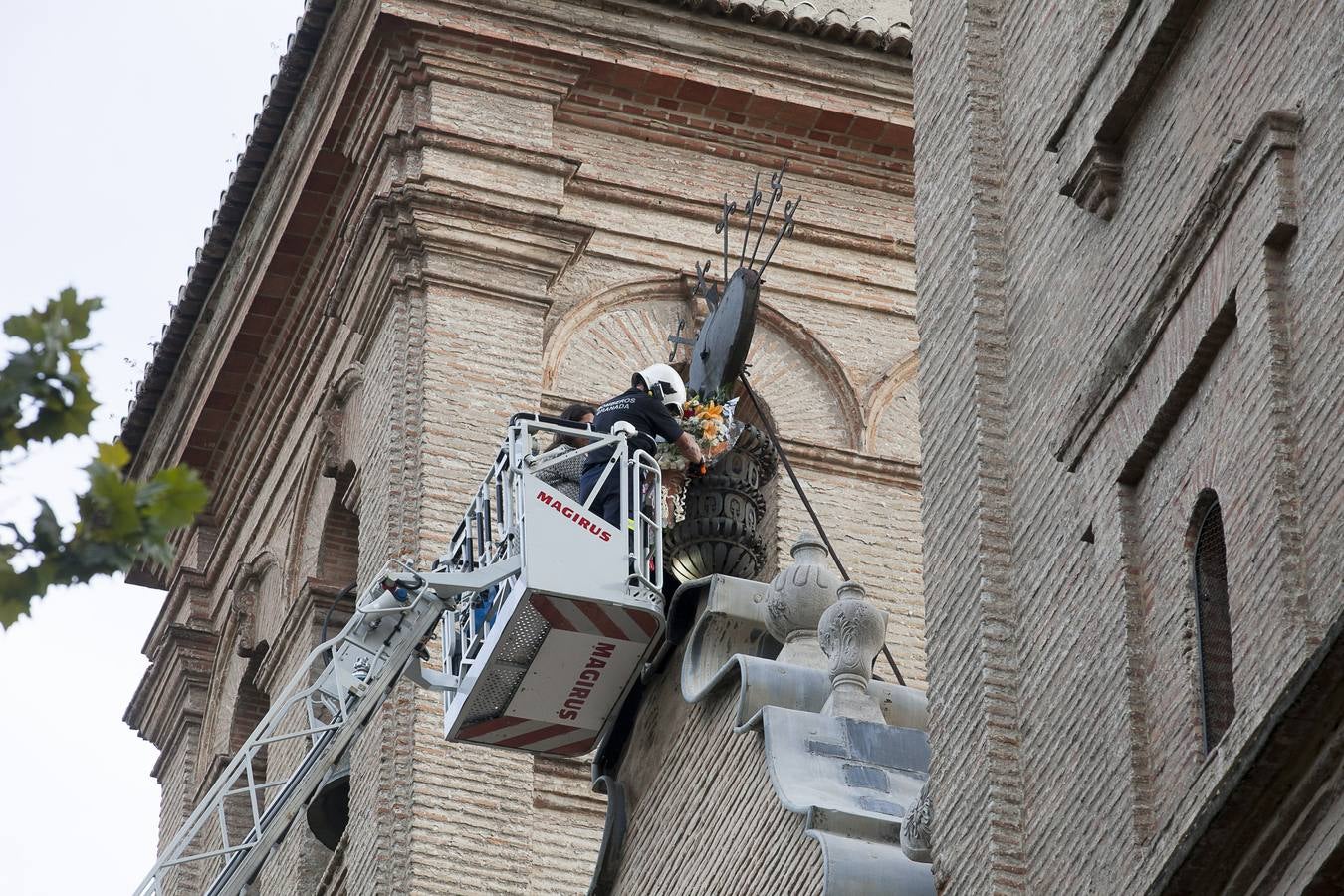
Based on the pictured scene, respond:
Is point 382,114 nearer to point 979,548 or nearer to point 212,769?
point 212,769

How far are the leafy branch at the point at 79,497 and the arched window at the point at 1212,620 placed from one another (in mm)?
4615

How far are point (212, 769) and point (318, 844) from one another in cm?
354

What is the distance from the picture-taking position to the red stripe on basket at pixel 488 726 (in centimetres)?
1908

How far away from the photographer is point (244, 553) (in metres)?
28.4

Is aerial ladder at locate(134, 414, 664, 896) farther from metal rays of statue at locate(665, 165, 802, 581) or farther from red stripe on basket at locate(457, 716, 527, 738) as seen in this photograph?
metal rays of statue at locate(665, 165, 802, 581)

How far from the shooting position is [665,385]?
2025cm

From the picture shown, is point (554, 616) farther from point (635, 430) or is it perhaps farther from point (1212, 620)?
point (1212, 620)

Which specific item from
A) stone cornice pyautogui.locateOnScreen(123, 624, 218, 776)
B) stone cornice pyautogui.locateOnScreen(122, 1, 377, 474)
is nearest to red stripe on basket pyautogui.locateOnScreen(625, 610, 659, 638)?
stone cornice pyautogui.locateOnScreen(122, 1, 377, 474)

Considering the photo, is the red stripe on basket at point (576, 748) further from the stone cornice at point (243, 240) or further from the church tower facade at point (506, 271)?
the stone cornice at point (243, 240)

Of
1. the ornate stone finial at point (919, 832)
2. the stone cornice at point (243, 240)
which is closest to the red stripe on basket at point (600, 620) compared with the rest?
the ornate stone finial at point (919, 832)

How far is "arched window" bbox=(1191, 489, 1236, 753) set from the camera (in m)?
12.5

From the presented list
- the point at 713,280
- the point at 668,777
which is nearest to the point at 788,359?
the point at 713,280

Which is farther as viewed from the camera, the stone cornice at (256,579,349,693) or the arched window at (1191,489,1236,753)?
the stone cornice at (256,579,349,693)

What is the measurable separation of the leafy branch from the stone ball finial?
8626 mm
